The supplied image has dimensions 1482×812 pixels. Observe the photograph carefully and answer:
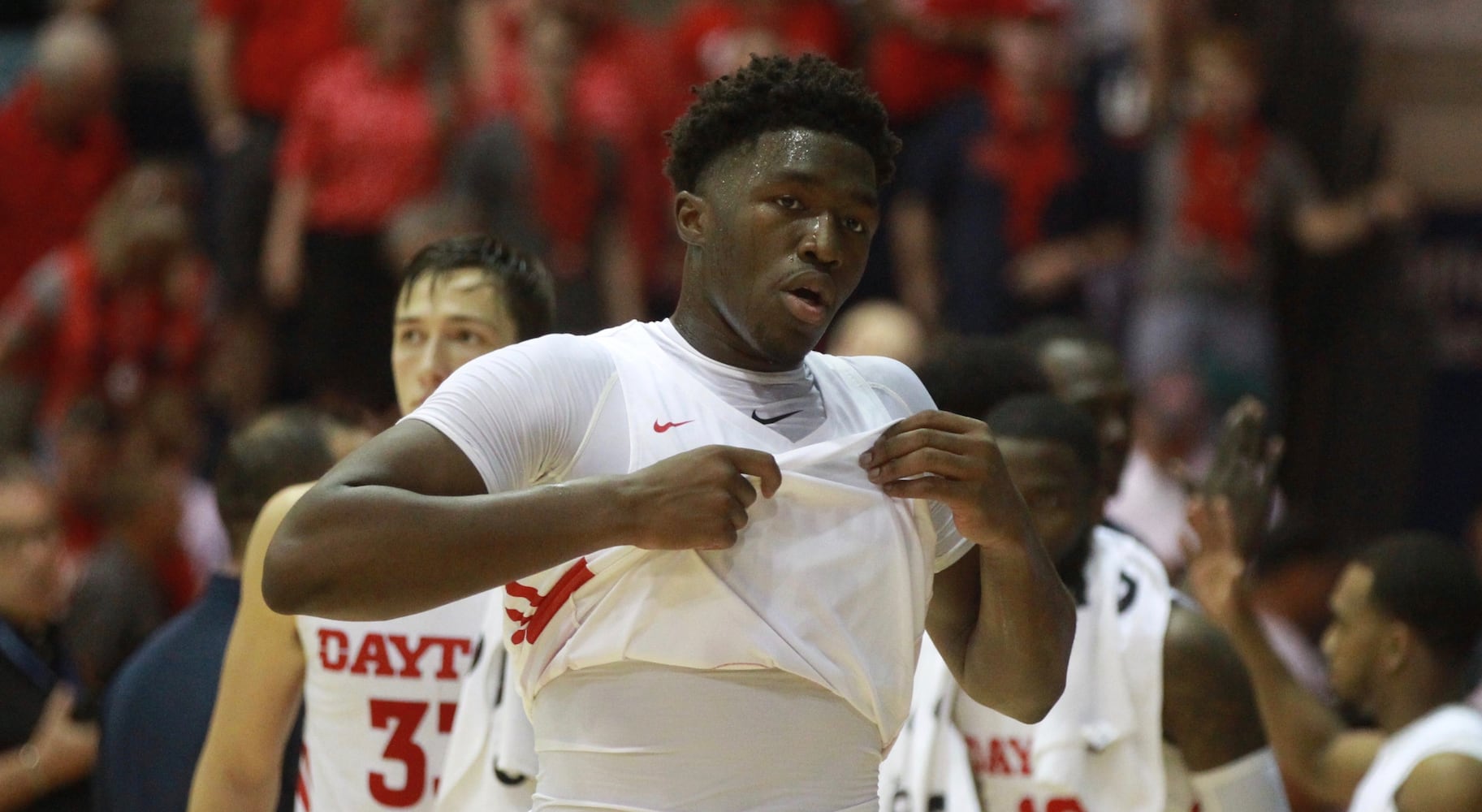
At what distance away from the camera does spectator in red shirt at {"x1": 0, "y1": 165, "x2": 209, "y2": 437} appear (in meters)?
8.96

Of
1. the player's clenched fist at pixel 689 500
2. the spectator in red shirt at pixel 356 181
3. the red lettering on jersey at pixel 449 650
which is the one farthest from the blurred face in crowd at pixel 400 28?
the player's clenched fist at pixel 689 500

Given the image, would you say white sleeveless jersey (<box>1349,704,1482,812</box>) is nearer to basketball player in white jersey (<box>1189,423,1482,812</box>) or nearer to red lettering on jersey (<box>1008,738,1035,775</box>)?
basketball player in white jersey (<box>1189,423,1482,812</box>)

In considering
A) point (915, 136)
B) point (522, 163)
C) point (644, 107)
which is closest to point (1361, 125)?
point (915, 136)

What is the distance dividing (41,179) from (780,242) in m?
7.80

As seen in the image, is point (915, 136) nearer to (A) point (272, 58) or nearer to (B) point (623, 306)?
(B) point (623, 306)

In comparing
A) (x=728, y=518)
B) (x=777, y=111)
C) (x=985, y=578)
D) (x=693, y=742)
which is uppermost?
(x=777, y=111)

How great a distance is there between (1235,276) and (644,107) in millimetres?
2777

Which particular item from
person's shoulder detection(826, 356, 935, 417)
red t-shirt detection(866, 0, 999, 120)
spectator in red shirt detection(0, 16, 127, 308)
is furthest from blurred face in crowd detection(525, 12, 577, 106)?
person's shoulder detection(826, 356, 935, 417)

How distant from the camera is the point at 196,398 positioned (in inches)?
366

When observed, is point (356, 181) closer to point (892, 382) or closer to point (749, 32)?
point (749, 32)

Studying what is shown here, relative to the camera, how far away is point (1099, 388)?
522cm

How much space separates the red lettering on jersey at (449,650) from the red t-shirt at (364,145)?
15.9 feet

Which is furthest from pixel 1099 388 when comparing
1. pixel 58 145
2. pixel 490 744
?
pixel 58 145

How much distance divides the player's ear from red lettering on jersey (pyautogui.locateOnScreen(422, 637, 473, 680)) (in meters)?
1.48
